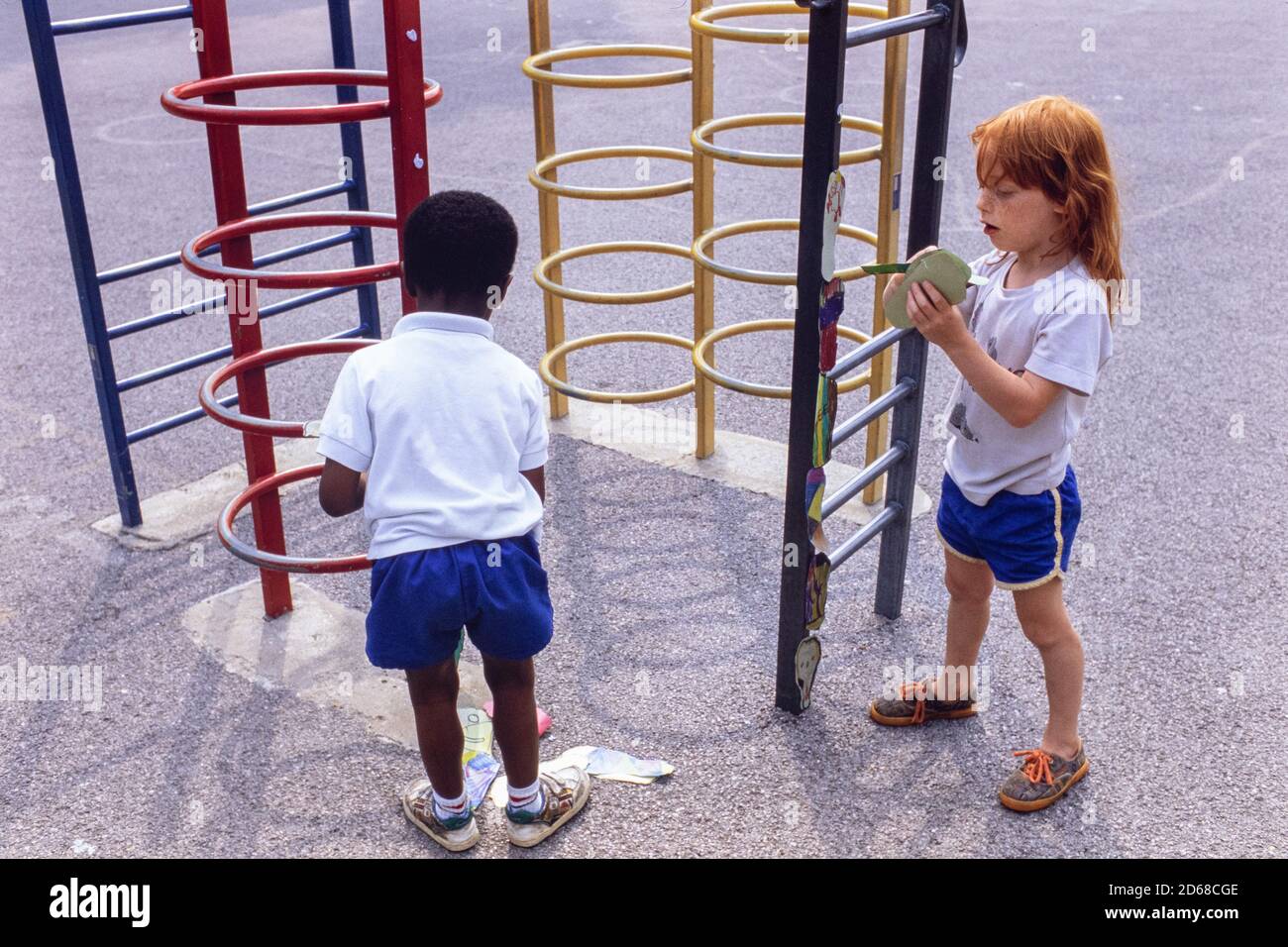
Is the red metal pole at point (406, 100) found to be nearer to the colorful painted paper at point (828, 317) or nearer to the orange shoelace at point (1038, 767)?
the colorful painted paper at point (828, 317)

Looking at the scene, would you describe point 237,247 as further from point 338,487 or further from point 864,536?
point 864,536

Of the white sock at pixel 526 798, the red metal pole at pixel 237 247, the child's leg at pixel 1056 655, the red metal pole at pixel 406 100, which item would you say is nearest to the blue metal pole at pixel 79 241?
the red metal pole at pixel 237 247

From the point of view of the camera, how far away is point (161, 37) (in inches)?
423

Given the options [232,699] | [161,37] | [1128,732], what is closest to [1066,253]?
[1128,732]

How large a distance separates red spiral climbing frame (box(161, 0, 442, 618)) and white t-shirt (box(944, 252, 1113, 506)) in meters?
1.17

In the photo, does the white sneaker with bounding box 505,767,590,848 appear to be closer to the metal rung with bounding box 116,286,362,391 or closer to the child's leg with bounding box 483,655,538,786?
the child's leg with bounding box 483,655,538,786

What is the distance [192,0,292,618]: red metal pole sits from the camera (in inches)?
115

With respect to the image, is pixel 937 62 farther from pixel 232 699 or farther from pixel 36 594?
pixel 36 594

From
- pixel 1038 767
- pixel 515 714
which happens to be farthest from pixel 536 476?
pixel 1038 767

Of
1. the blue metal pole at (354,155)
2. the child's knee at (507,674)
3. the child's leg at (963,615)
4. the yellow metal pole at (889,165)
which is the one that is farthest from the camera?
the blue metal pole at (354,155)

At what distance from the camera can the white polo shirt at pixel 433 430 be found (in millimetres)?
2207

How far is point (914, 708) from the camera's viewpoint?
3.00 metres

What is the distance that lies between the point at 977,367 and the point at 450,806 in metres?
1.34

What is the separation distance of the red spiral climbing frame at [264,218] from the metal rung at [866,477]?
1.04 meters
